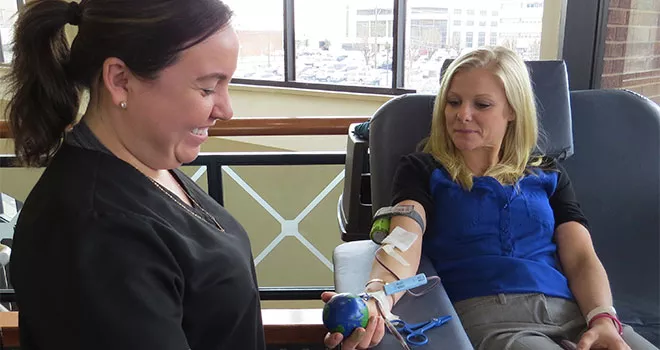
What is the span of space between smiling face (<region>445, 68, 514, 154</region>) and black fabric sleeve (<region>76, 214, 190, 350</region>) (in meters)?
0.95

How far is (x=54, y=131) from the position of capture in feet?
2.80

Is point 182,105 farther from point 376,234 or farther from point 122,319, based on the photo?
point 376,234

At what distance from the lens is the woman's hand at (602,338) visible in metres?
1.26

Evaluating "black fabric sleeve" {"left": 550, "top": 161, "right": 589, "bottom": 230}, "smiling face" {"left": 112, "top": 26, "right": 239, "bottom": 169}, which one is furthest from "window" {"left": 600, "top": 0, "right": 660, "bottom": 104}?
"smiling face" {"left": 112, "top": 26, "right": 239, "bottom": 169}

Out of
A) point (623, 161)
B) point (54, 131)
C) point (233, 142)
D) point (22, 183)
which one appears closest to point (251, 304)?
point (54, 131)

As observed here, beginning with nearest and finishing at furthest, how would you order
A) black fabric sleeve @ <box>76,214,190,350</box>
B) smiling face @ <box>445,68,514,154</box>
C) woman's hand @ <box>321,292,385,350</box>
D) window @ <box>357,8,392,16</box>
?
1. black fabric sleeve @ <box>76,214,190,350</box>
2. woman's hand @ <box>321,292,385,350</box>
3. smiling face @ <box>445,68,514,154</box>
4. window @ <box>357,8,392,16</box>

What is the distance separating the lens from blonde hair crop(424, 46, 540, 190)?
1.50m

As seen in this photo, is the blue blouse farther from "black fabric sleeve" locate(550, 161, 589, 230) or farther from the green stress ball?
the green stress ball

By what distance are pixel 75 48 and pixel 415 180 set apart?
942 millimetres

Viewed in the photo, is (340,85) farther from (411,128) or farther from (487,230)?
(487,230)

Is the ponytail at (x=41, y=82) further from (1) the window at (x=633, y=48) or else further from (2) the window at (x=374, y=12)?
(2) the window at (x=374, y=12)

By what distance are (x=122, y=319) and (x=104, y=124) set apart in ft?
0.93

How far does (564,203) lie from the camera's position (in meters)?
1.57

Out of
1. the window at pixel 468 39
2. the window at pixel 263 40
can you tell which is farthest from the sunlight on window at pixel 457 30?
the window at pixel 263 40
